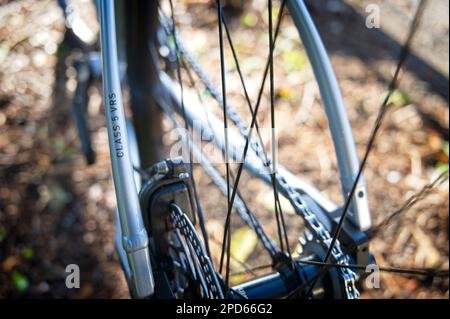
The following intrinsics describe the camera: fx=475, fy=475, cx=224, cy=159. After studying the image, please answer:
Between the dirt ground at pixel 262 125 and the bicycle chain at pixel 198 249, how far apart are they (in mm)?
511

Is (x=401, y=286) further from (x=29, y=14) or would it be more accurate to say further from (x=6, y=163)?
(x=29, y=14)

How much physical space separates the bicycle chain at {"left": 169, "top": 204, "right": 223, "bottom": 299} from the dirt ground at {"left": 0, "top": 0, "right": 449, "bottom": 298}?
0.51 meters

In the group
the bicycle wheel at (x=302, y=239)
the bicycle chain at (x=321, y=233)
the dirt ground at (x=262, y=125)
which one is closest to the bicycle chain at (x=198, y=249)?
the bicycle wheel at (x=302, y=239)

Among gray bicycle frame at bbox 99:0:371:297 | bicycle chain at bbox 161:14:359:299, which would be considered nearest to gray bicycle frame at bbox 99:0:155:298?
gray bicycle frame at bbox 99:0:371:297

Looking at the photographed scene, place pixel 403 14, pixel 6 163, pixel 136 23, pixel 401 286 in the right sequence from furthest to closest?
pixel 403 14, pixel 6 163, pixel 401 286, pixel 136 23

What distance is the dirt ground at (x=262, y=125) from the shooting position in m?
1.21

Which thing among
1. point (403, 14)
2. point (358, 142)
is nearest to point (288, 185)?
point (358, 142)

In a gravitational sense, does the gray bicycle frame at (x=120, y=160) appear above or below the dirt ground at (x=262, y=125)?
below

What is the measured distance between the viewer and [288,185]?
77 centimetres

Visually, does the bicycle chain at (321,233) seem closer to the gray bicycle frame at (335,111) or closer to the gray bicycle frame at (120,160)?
the gray bicycle frame at (335,111)

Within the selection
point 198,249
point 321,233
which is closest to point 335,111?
point 321,233

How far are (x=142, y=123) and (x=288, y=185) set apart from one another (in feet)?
1.78

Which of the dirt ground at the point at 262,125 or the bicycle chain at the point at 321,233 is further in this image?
the dirt ground at the point at 262,125

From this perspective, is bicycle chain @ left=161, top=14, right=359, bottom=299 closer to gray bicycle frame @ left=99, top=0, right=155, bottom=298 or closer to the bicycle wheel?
the bicycle wheel
